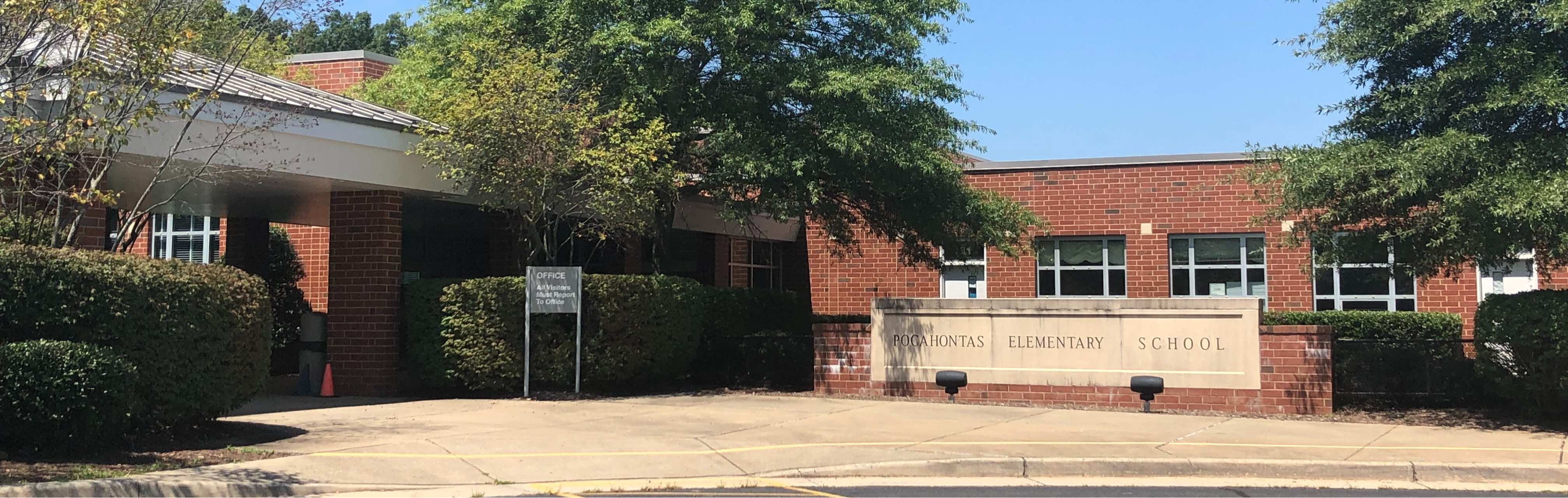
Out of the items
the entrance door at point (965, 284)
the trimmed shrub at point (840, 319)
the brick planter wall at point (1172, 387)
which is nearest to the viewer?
the brick planter wall at point (1172, 387)

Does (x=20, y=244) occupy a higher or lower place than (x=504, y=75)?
lower

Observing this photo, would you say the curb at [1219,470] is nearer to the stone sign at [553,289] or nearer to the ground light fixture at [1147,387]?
the ground light fixture at [1147,387]

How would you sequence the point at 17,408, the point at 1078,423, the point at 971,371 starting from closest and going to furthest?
the point at 17,408 → the point at 1078,423 → the point at 971,371

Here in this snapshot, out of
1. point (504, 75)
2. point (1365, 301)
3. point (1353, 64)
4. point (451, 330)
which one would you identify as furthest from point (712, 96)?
point (1365, 301)

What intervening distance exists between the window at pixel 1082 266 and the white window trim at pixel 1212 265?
1.00 meters

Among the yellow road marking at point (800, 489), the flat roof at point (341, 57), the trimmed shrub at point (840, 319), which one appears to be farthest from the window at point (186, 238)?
the yellow road marking at point (800, 489)

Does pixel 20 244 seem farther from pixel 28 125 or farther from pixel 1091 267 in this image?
pixel 1091 267

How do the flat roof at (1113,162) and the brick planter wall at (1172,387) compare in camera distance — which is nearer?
the brick planter wall at (1172,387)

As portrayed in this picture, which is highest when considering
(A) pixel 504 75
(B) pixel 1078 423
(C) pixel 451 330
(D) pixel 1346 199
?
(A) pixel 504 75

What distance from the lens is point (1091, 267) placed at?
25422 mm

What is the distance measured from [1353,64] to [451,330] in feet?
38.2

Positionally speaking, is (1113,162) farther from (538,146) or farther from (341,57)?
(341,57)

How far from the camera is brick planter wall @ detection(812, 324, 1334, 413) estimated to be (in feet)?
48.2

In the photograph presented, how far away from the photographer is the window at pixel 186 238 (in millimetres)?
24922
